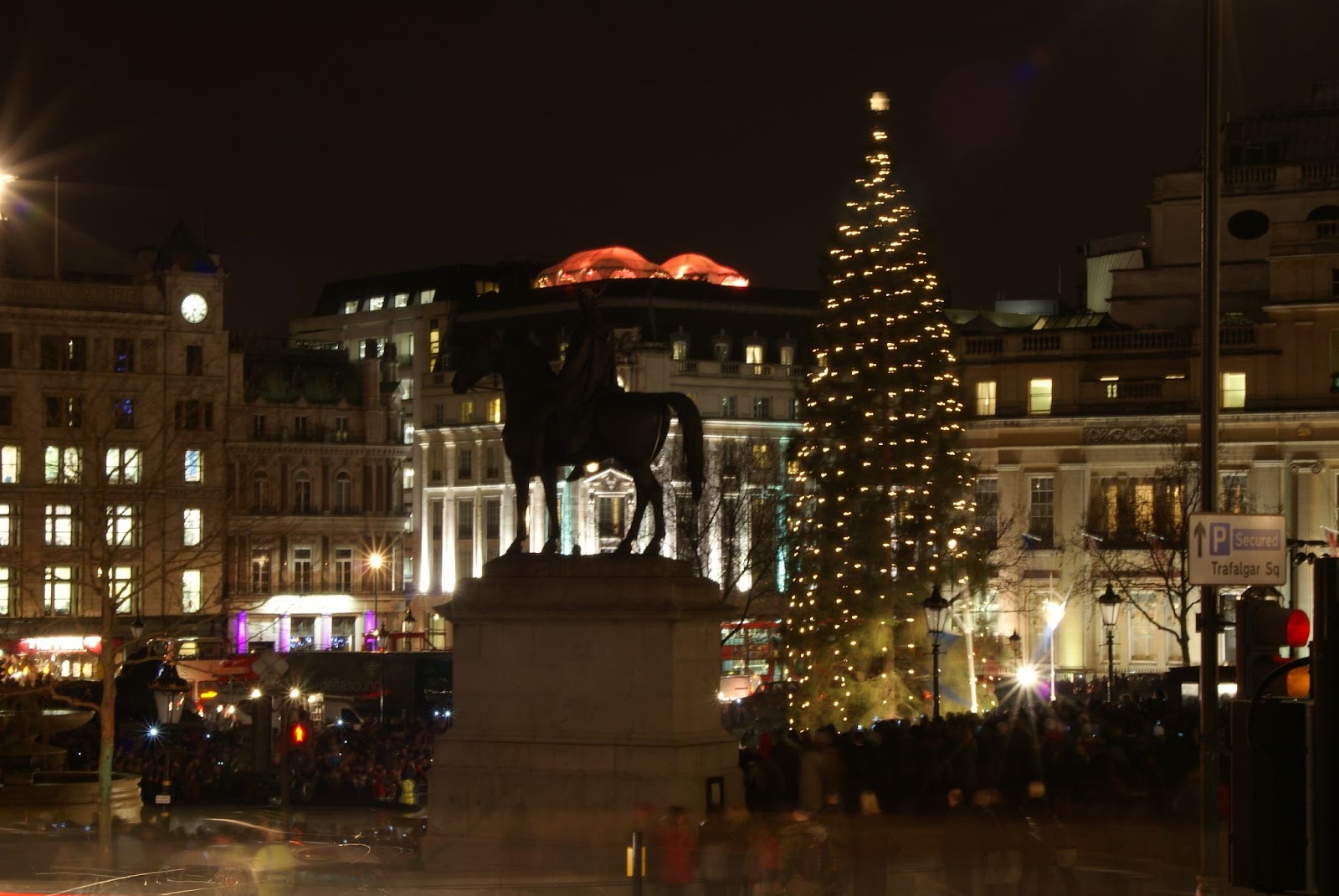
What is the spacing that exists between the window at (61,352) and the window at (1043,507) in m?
41.3

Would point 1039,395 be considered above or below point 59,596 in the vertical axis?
above

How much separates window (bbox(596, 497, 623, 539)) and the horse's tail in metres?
71.3

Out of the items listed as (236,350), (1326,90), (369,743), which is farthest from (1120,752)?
(236,350)

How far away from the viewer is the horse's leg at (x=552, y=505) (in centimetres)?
2330

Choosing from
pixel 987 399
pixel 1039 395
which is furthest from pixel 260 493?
pixel 1039 395

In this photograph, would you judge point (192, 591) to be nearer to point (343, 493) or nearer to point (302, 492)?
point (302, 492)

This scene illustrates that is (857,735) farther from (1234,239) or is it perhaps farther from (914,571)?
(1234,239)

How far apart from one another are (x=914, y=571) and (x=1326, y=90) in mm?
45822

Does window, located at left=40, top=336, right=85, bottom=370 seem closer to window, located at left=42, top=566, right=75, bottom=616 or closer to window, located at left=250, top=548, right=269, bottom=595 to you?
window, located at left=42, top=566, right=75, bottom=616

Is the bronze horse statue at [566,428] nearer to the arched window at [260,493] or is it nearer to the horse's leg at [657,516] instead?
the horse's leg at [657,516]

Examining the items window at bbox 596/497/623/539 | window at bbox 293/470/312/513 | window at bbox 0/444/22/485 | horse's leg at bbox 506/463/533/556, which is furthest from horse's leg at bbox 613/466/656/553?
window at bbox 293/470/312/513

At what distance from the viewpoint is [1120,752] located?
2358cm

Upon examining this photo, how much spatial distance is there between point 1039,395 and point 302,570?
42787 millimetres

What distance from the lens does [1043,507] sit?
71.4 meters
